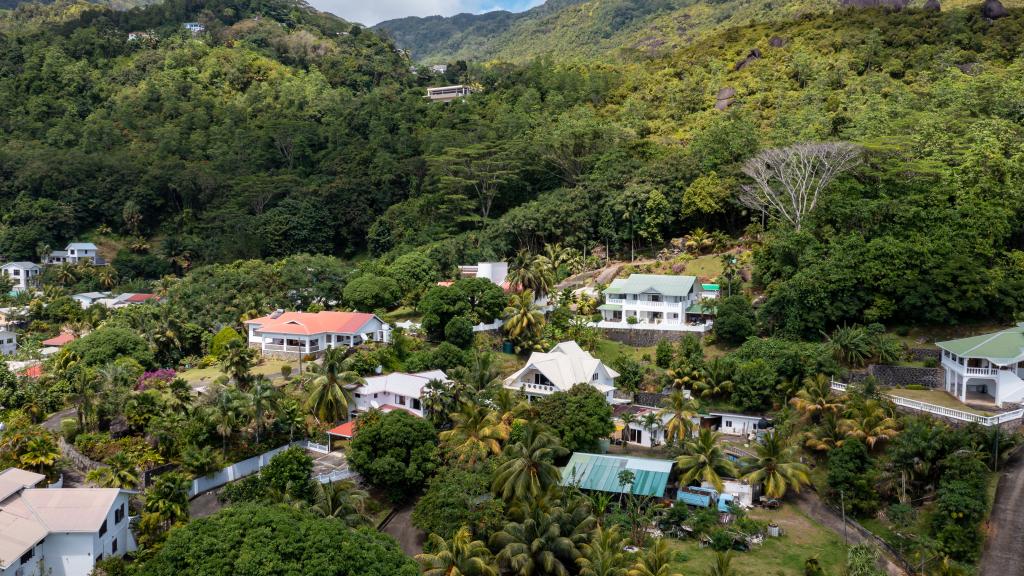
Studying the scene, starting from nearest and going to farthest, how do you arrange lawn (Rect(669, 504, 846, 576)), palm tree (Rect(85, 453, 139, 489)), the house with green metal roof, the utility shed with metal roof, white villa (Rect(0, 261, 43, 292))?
lawn (Rect(669, 504, 846, 576)) < palm tree (Rect(85, 453, 139, 489)) < the utility shed with metal roof < the house with green metal roof < white villa (Rect(0, 261, 43, 292))

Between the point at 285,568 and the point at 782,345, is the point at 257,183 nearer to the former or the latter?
the point at 782,345

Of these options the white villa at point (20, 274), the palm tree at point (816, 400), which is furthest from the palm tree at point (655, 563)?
the white villa at point (20, 274)

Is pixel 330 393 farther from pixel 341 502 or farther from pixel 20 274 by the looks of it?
pixel 20 274

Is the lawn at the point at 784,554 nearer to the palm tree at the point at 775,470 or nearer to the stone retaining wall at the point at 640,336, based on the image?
the palm tree at the point at 775,470

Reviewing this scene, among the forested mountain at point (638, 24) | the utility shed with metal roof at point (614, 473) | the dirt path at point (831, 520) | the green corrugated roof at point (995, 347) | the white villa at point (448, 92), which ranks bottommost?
→ the dirt path at point (831, 520)

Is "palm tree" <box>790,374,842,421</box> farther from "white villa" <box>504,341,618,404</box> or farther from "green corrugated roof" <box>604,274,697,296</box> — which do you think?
"green corrugated roof" <box>604,274,697,296</box>

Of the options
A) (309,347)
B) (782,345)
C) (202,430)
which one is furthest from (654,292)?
(202,430)

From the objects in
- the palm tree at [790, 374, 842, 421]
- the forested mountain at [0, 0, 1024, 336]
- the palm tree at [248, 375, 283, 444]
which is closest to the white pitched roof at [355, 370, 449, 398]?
the palm tree at [248, 375, 283, 444]
